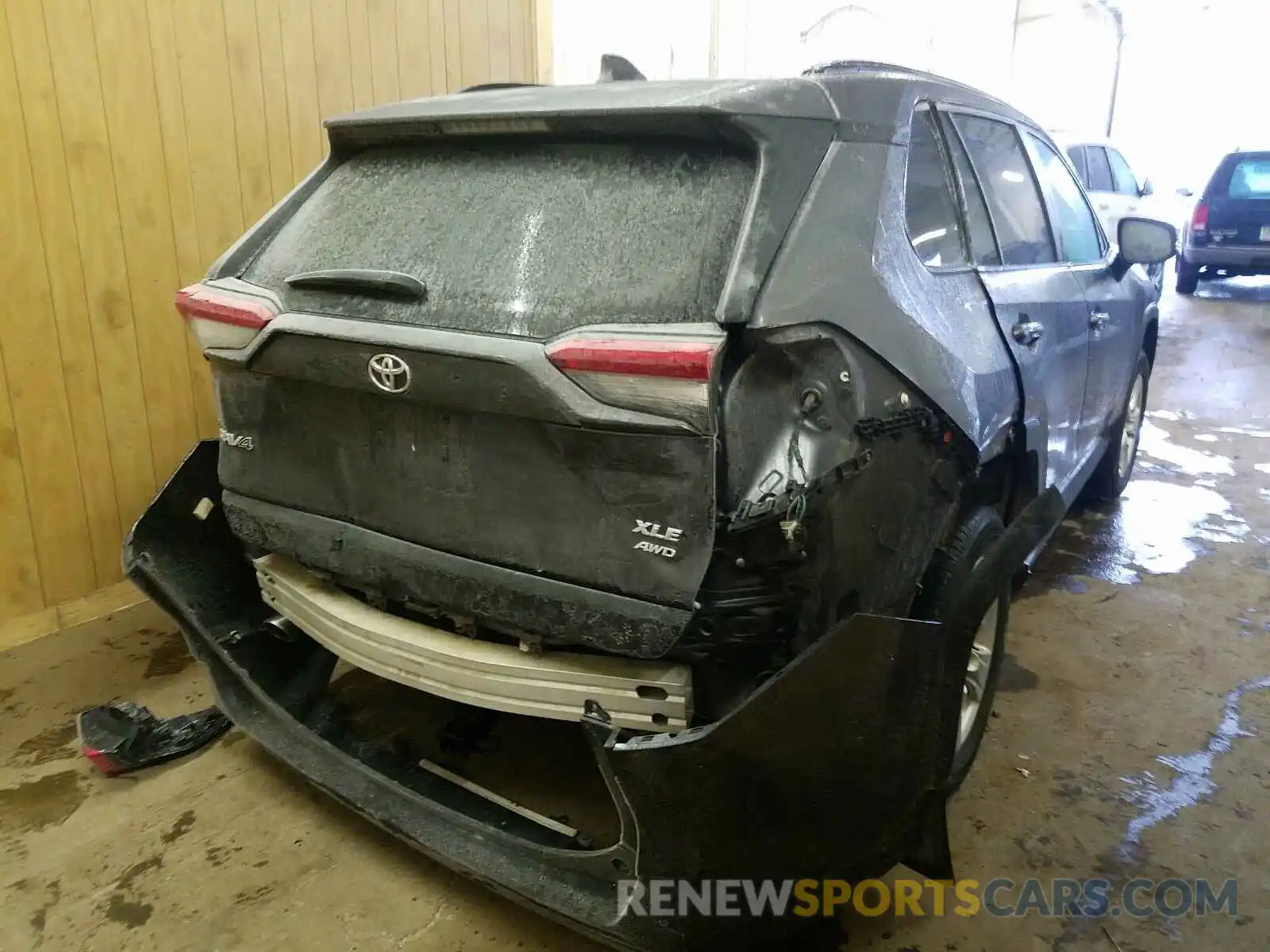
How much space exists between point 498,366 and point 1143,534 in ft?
12.7

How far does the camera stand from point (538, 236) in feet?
6.22

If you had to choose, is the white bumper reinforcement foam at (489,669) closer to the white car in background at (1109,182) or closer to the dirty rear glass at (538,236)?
the dirty rear glass at (538,236)

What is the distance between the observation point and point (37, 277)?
3184 mm

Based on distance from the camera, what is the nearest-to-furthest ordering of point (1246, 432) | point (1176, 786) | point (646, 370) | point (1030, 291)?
point (646, 370)
point (1176, 786)
point (1030, 291)
point (1246, 432)

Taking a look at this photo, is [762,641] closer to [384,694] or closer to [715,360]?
[715,360]

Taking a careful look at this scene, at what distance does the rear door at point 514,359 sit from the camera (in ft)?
5.46

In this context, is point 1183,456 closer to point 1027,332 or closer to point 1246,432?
point 1246,432

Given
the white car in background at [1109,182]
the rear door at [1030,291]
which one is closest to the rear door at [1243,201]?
the white car in background at [1109,182]

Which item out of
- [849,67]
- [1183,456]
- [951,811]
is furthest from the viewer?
[1183,456]

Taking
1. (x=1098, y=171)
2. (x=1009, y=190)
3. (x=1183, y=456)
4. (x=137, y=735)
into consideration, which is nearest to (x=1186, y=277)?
(x=1098, y=171)

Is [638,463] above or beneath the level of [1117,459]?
above

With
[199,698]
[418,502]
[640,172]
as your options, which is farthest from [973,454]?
[199,698]

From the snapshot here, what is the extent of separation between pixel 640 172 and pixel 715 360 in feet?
1.70

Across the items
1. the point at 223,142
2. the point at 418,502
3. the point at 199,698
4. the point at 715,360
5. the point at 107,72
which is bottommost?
the point at 199,698
